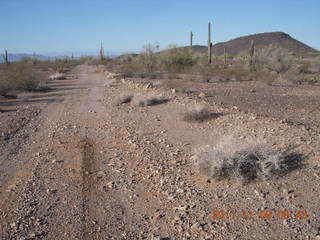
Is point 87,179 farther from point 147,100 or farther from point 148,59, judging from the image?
point 148,59

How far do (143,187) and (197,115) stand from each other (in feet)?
13.1

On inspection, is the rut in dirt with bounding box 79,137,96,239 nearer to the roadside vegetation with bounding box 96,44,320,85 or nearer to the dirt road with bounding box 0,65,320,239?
the dirt road with bounding box 0,65,320,239

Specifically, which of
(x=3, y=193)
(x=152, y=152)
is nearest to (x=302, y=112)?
(x=152, y=152)

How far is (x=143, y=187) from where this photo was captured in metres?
5.12

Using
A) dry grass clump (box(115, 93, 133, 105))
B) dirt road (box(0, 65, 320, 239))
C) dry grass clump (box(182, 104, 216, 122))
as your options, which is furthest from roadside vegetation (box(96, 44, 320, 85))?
dirt road (box(0, 65, 320, 239))

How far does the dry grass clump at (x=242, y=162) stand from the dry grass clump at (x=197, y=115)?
3.45m

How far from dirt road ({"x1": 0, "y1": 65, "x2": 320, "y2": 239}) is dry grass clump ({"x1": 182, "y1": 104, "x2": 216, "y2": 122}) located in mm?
217

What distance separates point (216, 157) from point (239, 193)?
2.38 feet

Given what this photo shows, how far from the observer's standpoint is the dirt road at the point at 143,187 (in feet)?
12.6

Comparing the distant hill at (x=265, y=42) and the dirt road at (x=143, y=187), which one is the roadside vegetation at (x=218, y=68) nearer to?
the dirt road at (x=143, y=187)

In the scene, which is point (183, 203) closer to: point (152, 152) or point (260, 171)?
point (260, 171)

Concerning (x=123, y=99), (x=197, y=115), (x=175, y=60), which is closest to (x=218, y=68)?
(x=175, y=60)

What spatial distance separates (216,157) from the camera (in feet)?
16.4

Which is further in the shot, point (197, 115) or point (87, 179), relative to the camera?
point (197, 115)
